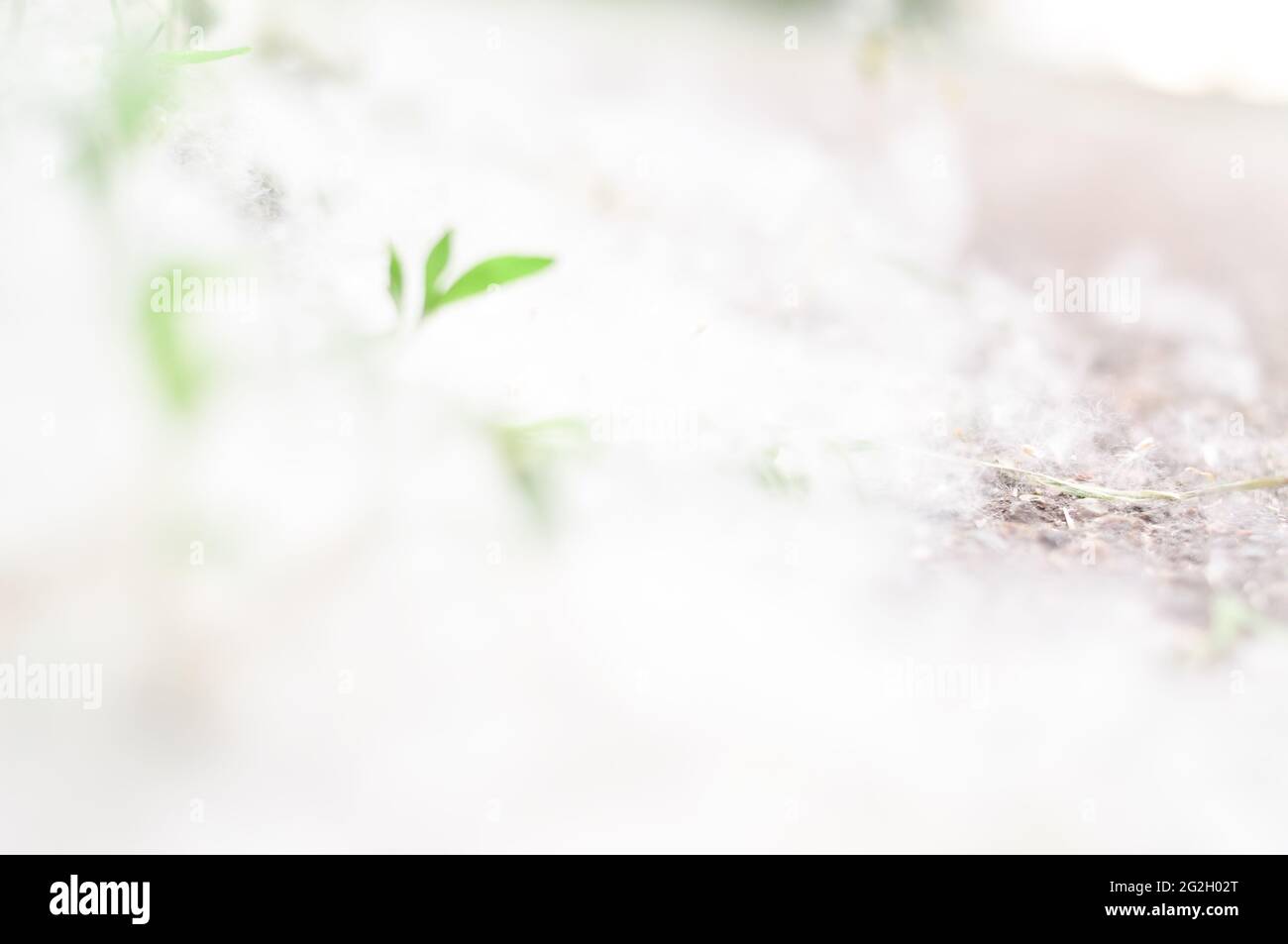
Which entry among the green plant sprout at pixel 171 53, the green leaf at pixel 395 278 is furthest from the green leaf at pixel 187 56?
the green leaf at pixel 395 278

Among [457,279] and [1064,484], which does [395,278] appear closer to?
[457,279]

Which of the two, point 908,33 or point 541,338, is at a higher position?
point 908,33

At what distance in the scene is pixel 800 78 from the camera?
1157 millimetres

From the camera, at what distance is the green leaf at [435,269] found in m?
0.52

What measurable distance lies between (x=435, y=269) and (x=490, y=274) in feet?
0.10

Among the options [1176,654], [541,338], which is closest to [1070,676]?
[1176,654]

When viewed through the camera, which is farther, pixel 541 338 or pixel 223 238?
pixel 541 338

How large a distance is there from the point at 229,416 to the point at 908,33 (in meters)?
0.90

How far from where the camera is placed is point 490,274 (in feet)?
1.70

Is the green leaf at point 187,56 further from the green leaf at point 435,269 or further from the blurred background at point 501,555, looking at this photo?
the green leaf at point 435,269

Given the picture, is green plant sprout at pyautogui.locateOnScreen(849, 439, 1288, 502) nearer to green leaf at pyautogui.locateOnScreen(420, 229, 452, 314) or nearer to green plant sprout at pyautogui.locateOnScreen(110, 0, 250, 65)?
green leaf at pyautogui.locateOnScreen(420, 229, 452, 314)

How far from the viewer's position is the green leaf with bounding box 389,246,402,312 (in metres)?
0.51
